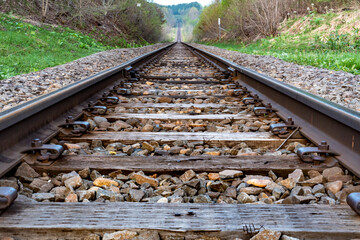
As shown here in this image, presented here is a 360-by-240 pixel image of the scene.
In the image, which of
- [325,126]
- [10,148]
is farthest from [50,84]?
[325,126]

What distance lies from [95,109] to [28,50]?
7.50 m

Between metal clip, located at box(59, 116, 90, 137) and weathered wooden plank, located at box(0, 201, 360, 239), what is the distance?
1.06 meters

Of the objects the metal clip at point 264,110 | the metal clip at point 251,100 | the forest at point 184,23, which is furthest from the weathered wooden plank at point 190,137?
the forest at point 184,23

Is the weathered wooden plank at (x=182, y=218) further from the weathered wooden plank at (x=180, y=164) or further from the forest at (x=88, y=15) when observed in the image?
the forest at (x=88, y=15)

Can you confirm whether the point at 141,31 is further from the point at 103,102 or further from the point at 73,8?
the point at 103,102

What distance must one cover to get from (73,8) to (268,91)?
736 inches

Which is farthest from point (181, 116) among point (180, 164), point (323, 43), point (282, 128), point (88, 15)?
point (88, 15)

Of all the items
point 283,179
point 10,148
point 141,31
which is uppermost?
point 141,31

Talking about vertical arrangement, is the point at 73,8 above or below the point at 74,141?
above

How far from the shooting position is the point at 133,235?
114 centimetres

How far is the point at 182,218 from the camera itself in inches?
48.0

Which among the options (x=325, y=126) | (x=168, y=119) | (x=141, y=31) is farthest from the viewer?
(x=141, y=31)

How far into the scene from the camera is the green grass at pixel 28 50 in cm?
682

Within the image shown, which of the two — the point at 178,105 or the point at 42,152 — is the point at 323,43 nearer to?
the point at 178,105
